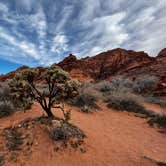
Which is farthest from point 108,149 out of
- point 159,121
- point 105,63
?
point 105,63

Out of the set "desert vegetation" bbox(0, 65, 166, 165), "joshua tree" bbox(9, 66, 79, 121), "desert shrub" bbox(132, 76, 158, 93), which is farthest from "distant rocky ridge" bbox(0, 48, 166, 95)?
"joshua tree" bbox(9, 66, 79, 121)

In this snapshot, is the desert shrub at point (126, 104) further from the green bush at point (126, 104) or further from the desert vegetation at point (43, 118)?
the desert vegetation at point (43, 118)

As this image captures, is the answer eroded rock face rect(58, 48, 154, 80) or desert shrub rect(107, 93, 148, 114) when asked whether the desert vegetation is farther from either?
eroded rock face rect(58, 48, 154, 80)

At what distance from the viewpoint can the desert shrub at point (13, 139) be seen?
4.30 meters

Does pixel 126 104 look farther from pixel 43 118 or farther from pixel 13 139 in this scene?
pixel 13 139

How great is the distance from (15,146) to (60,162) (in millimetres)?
1533

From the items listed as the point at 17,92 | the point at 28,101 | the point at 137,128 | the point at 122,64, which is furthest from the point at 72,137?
the point at 122,64

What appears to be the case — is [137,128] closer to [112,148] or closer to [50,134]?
[112,148]

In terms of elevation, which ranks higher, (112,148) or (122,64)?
(122,64)

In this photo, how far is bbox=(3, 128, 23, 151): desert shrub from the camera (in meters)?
4.30

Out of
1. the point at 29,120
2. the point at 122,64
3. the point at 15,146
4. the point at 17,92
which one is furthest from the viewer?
the point at 122,64

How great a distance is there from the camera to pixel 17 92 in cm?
536

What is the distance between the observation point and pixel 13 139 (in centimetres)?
466

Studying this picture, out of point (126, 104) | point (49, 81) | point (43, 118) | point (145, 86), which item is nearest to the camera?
point (49, 81)
